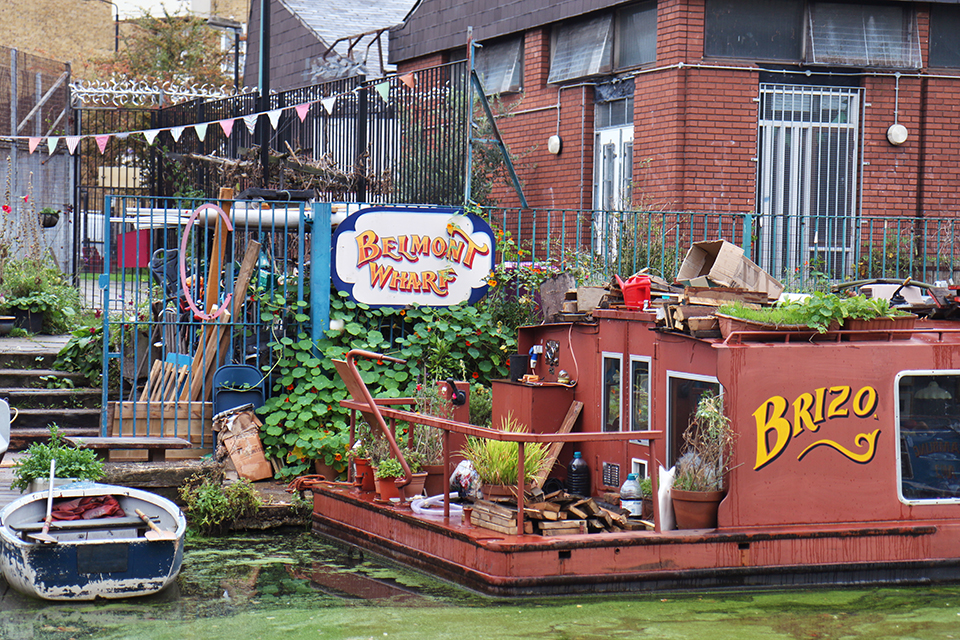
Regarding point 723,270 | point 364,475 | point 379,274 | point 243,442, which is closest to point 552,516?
point 364,475

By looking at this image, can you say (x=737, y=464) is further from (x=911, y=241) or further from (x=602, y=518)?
(x=911, y=241)

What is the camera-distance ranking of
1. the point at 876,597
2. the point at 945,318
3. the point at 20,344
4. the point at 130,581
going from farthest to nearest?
the point at 20,344 → the point at 945,318 → the point at 876,597 → the point at 130,581

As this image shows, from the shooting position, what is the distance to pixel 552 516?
725 centimetres

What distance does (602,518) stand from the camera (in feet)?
24.5

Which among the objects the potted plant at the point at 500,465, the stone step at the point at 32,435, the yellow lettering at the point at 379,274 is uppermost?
the yellow lettering at the point at 379,274

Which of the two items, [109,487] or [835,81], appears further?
[835,81]

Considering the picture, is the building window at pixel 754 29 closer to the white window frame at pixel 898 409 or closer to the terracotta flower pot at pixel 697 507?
the white window frame at pixel 898 409

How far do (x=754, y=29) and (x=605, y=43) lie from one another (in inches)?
77.3

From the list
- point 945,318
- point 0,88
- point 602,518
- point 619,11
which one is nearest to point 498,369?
point 602,518

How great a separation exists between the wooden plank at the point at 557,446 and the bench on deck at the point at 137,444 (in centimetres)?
338

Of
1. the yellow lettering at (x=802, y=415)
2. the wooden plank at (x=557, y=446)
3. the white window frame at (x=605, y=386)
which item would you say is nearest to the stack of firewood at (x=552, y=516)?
the wooden plank at (x=557, y=446)

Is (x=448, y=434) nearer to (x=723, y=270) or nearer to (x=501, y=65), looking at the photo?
(x=723, y=270)

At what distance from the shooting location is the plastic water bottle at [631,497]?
25.4 ft

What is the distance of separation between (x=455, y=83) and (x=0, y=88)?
1191 centimetres
